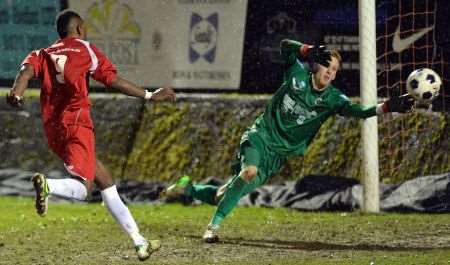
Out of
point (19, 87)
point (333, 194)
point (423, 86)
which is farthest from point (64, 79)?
point (333, 194)

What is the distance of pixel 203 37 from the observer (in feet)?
50.2

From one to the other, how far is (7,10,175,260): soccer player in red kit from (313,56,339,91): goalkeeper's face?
1.96m

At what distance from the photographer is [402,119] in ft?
47.3

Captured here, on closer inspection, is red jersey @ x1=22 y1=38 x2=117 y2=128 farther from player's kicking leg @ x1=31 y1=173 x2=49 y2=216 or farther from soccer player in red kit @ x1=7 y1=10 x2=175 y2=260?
player's kicking leg @ x1=31 y1=173 x2=49 y2=216

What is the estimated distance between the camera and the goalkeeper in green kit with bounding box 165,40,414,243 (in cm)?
1088

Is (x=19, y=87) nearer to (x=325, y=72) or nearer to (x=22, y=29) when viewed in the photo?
(x=325, y=72)

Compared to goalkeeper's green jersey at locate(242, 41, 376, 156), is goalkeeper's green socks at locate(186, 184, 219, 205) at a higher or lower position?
lower

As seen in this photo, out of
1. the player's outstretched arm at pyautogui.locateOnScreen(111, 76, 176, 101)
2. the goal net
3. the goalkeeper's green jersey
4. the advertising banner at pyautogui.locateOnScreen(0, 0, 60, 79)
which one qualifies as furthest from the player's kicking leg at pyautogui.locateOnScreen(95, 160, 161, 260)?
the advertising banner at pyautogui.locateOnScreen(0, 0, 60, 79)

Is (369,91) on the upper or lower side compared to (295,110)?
upper

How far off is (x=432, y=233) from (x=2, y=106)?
6.22m

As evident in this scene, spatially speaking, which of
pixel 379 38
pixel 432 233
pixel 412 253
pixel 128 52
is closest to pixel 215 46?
Answer: pixel 128 52

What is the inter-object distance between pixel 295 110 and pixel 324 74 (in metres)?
0.45

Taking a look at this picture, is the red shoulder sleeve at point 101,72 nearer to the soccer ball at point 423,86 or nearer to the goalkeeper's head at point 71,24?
the goalkeeper's head at point 71,24

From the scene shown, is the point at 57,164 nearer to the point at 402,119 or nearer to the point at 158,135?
the point at 158,135
